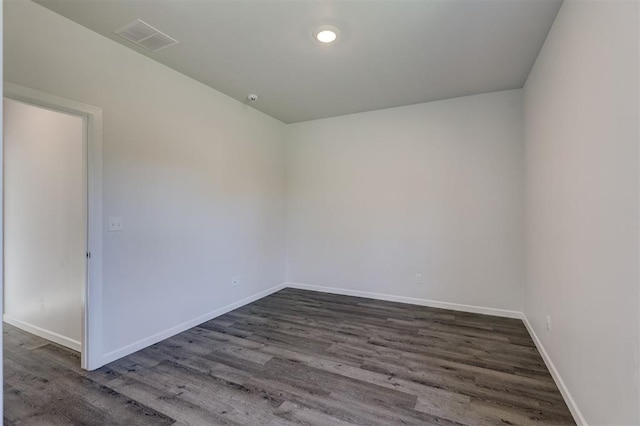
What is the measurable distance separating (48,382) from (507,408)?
3.33 meters

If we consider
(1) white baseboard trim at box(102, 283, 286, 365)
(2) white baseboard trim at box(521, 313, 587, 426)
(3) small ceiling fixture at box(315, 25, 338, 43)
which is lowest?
(2) white baseboard trim at box(521, 313, 587, 426)

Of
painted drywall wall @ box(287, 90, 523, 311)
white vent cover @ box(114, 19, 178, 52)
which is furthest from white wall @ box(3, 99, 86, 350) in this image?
painted drywall wall @ box(287, 90, 523, 311)

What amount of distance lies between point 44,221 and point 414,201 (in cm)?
421

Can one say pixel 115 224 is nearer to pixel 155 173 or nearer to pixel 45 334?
pixel 155 173

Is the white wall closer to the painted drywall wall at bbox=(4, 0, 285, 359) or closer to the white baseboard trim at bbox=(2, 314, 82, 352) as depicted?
the white baseboard trim at bbox=(2, 314, 82, 352)

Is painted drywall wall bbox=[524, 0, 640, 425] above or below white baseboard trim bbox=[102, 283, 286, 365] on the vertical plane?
above

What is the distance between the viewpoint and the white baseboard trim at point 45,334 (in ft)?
9.81

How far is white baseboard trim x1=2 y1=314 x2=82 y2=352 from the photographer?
2.99m

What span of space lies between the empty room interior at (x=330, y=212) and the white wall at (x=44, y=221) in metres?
0.03

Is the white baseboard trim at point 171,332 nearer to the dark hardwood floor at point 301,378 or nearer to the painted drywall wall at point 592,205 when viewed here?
the dark hardwood floor at point 301,378

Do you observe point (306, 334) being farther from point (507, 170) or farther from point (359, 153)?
point (507, 170)

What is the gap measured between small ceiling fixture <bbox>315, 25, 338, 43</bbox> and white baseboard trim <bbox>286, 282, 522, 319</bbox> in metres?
3.26

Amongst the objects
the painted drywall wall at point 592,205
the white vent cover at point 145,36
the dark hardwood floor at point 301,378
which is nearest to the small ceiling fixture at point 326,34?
the white vent cover at point 145,36

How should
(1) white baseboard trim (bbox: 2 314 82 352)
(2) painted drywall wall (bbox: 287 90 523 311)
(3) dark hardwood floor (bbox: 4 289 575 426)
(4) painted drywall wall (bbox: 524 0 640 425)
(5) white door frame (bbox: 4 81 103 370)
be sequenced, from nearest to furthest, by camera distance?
(4) painted drywall wall (bbox: 524 0 640 425)
(3) dark hardwood floor (bbox: 4 289 575 426)
(5) white door frame (bbox: 4 81 103 370)
(1) white baseboard trim (bbox: 2 314 82 352)
(2) painted drywall wall (bbox: 287 90 523 311)
